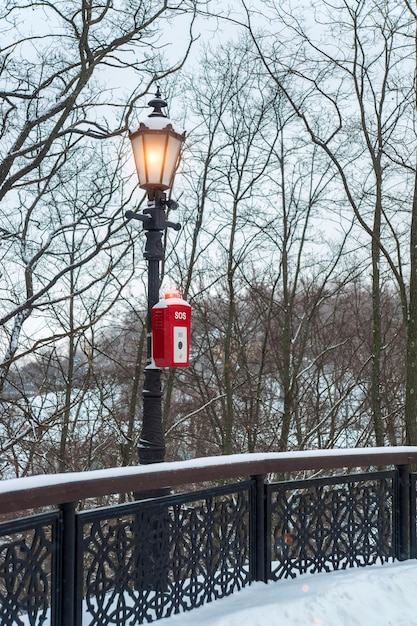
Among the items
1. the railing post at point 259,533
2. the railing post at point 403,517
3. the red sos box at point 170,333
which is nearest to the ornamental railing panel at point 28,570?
the railing post at point 259,533

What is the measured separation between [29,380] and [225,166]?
25.3ft

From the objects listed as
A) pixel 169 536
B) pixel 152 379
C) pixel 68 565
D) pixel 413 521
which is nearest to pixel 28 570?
pixel 68 565

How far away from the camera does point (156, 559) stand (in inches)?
160

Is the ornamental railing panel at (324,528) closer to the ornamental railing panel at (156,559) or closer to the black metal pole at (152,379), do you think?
the ornamental railing panel at (156,559)

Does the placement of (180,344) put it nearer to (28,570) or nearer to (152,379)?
(152,379)

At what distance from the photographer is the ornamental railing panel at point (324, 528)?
486 centimetres

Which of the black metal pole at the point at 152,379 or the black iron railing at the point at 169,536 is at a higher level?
the black metal pole at the point at 152,379

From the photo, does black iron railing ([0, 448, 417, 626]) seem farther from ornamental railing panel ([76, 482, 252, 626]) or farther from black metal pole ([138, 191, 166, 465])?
black metal pole ([138, 191, 166, 465])

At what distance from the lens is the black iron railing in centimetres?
335

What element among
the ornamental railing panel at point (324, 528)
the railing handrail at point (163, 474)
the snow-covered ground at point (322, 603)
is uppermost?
the railing handrail at point (163, 474)

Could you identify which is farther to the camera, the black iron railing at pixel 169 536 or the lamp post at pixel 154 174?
the lamp post at pixel 154 174

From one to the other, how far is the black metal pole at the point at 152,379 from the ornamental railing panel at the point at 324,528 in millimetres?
946

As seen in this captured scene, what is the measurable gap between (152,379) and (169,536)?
1.24 meters

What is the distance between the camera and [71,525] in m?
3.53
